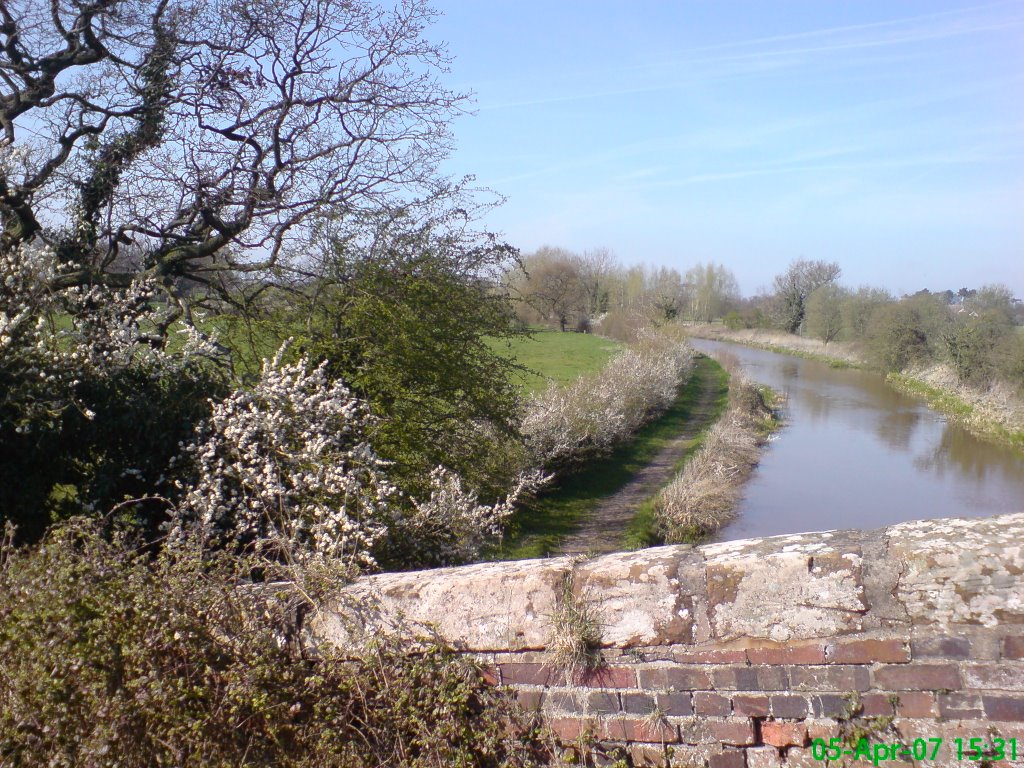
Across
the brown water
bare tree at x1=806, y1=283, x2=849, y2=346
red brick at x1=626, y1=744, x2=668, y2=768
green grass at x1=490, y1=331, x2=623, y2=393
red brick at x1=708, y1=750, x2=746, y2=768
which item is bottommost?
the brown water

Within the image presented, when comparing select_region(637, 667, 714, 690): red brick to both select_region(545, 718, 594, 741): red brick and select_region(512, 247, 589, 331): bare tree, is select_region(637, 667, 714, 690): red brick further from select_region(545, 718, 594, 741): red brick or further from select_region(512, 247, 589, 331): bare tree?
select_region(512, 247, 589, 331): bare tree

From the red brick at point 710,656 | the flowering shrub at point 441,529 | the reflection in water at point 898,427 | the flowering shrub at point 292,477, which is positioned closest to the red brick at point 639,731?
the red brick at point 710,656

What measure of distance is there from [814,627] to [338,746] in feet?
4.88

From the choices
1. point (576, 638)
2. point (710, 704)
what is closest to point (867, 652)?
point (710, 704)

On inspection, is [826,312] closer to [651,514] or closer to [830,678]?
[651,514]

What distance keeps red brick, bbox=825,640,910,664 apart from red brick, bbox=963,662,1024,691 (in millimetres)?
158

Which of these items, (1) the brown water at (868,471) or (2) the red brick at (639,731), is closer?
(2) the red brick at (639,731)

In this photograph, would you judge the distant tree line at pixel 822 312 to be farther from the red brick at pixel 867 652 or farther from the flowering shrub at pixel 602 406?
the red brick at pixel 867 652

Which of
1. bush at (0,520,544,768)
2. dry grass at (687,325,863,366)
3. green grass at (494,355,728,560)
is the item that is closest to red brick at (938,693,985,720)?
bush at (0,520,544,768)

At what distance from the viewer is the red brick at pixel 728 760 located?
2480 mm

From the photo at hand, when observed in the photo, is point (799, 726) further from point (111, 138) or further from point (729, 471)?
A: point (729, 471)

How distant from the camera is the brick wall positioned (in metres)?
2.29

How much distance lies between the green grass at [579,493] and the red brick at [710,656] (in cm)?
576

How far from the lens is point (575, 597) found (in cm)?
271
